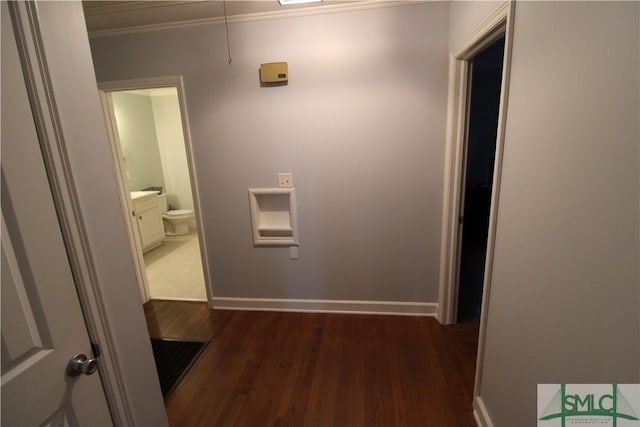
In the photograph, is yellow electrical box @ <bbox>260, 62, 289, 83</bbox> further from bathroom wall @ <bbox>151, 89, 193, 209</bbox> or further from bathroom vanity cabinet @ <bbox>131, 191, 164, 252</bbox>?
bathroom wall @ <bbox>151, 89, 193, 209</bbox>

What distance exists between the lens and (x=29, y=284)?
0.72 metres

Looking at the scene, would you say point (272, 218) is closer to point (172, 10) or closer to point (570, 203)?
point (172, 10)

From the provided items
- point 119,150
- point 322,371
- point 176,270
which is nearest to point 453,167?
point 322,371

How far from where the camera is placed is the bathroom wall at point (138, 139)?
4340 mm

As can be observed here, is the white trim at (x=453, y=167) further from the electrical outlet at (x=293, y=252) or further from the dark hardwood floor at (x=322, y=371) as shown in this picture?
the electrical outlet at (x=293, y=252)

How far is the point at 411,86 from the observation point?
2137 mm

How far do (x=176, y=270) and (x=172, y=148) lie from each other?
2.58 metres

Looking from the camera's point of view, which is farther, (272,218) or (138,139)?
(138,139)

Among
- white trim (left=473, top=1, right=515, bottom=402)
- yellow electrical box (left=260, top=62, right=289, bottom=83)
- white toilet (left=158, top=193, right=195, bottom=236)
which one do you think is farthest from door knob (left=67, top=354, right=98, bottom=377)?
white toilet (left=158, top=193, right=195, bottom=236)

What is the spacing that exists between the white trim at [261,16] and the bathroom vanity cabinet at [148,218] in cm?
223

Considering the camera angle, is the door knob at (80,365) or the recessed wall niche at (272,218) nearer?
the door knob at (80,365)

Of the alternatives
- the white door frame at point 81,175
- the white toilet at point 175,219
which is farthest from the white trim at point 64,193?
the white toilet at point 175,219

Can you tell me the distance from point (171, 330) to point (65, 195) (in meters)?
2.10

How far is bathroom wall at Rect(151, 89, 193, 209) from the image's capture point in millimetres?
5023
